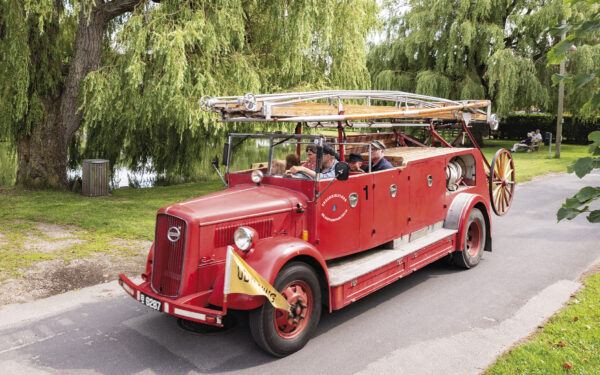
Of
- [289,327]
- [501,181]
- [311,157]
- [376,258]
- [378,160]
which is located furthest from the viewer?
[501,181]

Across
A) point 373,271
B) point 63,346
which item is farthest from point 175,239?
point 373,271

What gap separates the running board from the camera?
555cm

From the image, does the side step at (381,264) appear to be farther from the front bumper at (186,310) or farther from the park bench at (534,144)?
the park bench at (534,144)

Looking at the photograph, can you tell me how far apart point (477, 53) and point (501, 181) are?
19315mm

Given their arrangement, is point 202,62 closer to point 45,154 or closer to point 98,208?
point 98,208

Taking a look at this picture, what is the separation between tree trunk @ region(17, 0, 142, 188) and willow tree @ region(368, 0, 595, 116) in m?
16.6

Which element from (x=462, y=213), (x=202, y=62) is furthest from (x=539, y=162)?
(x=202, y=62)

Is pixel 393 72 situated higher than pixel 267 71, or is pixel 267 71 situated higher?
pixel 393 72

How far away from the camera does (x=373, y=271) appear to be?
576cm

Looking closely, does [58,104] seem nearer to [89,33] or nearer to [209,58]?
[89,33]

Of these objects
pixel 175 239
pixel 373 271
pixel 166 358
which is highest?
pixel 175 239

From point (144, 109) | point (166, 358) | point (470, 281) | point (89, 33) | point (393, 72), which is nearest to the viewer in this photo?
point (166, 358)

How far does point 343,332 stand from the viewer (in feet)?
17.7

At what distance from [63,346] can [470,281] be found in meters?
5.45
